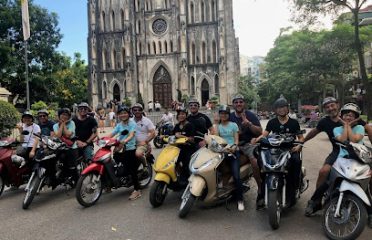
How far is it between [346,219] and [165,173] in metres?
2.52

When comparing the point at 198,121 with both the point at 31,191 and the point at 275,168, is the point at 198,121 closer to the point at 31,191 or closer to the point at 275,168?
the point at 275,168

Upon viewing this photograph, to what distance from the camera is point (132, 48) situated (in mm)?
39719

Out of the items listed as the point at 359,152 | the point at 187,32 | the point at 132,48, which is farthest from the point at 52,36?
the point at 359,152

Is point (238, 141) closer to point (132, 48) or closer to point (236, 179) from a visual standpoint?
point (236, 179)

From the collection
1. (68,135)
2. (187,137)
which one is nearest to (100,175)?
(68,135)

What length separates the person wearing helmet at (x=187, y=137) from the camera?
5.86 m

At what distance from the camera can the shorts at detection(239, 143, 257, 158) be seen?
551 cm

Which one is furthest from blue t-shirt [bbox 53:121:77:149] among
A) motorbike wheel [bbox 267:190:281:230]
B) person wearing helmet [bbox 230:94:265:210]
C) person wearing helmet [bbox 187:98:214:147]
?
motorbike wheel [bbox 267:190:281:230]

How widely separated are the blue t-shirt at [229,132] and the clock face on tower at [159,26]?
3570 centimetres

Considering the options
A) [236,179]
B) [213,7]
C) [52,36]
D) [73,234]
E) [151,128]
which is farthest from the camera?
[213,7]

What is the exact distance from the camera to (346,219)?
13.0 ft

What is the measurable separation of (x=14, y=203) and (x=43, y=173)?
2.83 ft

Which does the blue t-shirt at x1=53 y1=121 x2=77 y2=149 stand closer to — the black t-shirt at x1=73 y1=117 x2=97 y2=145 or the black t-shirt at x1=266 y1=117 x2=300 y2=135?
the black t-shirt at x1=73 y1=117 x2=97 y2=145

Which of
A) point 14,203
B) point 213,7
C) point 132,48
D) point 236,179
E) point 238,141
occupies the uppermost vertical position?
point 213,7
